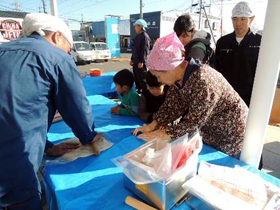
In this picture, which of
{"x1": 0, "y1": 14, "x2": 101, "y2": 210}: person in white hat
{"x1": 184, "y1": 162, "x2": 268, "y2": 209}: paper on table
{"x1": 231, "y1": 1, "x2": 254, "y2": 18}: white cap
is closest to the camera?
{"x1": 184, "y1": 162, "x2": 268, "y2": 209}: paper on table

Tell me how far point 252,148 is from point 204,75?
44cm

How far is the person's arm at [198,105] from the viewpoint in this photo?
0.92 metres

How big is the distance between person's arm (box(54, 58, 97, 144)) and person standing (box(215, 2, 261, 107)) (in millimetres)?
1507

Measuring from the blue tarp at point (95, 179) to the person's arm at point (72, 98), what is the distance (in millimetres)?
181

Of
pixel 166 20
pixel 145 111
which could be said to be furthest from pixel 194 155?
pixel 166 20

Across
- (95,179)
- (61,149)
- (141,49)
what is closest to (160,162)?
(95,179)

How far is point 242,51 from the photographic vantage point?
1.85 metres

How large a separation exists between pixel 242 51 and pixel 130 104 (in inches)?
45.3

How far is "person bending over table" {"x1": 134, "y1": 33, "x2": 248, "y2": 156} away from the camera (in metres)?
0.94

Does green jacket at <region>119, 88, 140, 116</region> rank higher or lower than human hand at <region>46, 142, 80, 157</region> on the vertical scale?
higher

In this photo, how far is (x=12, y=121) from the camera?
774mm

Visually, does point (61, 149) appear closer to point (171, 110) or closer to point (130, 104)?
point (171, 110)

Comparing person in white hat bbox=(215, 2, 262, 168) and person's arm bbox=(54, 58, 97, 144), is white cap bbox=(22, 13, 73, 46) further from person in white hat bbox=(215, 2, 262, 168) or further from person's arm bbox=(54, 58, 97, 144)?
person in white hat bbox=(215, 2, 262, 168)

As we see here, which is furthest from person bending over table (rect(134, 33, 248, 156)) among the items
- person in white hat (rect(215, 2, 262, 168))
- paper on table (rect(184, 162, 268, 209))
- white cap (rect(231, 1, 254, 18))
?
white cap (rect(231, 1, 254, 18))
